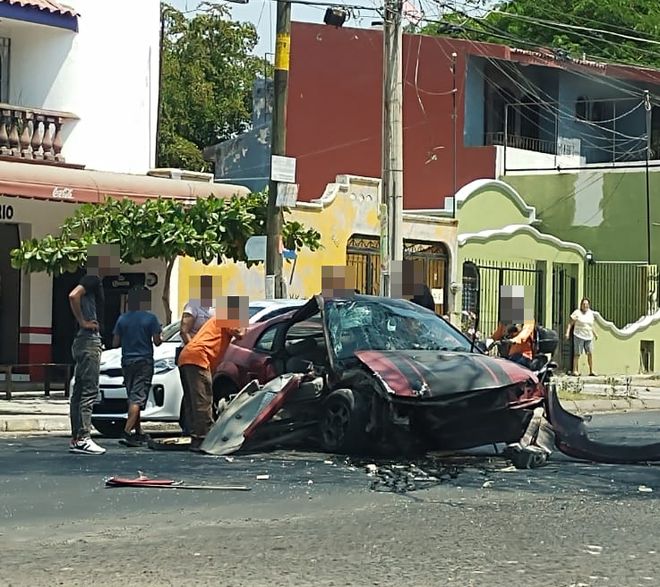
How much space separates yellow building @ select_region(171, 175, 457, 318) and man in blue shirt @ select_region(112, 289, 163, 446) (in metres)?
8.43

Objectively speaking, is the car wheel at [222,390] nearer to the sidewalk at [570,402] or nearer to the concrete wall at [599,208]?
the sidewalk at [570,402]

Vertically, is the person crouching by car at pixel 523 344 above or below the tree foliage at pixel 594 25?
below

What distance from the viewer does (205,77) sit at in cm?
4525

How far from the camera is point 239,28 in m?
45.5

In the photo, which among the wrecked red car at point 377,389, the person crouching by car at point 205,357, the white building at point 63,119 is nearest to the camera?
the wrecked red car at point 377,389

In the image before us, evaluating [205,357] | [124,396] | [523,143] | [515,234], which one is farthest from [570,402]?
[523,143]

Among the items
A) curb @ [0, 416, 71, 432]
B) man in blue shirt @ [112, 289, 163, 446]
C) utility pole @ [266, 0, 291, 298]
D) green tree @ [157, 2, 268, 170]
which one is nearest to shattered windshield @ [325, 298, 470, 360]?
man in blue shirt @ [112, 289, 163, 446]

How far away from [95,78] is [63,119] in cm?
110

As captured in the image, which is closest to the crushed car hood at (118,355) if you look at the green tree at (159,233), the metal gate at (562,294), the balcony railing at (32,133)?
the green tree at (159,233)

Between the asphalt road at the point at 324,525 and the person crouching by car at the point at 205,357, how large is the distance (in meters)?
0.81

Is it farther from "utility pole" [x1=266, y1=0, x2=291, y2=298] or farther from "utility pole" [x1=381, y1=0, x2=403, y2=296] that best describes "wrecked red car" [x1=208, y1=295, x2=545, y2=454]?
"utility pole" [x1=381, y1=0, x2=403, y2=296]

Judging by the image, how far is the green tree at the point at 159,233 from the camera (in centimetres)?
1784

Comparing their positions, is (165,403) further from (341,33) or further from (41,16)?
(341,33)

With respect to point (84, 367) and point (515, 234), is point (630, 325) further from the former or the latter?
point (84, 367)
